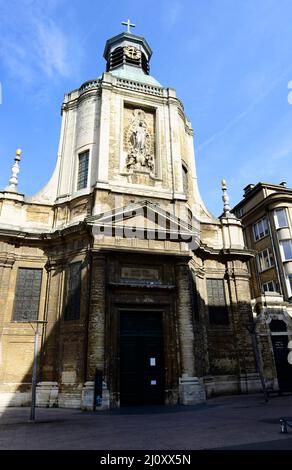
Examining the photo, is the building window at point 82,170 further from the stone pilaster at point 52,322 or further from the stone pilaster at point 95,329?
the stone pilaster at point 95,329

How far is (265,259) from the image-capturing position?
98.0 feet

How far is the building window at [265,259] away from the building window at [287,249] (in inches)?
45.8

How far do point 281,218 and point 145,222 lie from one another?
1671 cm

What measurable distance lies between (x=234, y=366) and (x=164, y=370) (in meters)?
5.44

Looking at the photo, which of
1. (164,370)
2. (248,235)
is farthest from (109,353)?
(248,235)

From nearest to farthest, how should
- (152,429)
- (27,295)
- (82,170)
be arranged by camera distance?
(152,429), (27,295), (82,170)

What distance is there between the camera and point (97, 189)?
17.4 m

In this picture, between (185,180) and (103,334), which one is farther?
(185,180)

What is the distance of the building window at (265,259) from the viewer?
29066mm

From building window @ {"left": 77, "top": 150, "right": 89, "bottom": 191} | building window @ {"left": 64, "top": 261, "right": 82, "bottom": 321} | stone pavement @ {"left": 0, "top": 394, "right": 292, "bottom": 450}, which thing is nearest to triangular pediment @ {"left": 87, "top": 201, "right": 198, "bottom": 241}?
building window @ {"left": 64, "top": 261, "right": 82, "bottom": 321}

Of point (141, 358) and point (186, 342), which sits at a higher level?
point (186, 342)

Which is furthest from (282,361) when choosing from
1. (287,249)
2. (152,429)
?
(152,429)

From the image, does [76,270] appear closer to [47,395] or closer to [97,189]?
[97,189]

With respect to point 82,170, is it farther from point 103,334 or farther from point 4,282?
point 103,334
